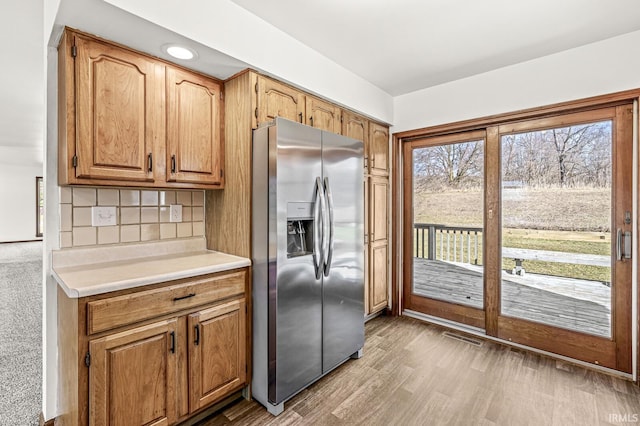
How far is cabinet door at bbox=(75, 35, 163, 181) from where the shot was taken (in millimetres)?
1606

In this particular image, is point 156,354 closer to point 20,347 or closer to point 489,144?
point 20,347

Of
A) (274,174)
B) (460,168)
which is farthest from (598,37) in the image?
(274,174)

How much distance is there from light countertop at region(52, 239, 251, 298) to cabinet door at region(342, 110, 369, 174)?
1.65m

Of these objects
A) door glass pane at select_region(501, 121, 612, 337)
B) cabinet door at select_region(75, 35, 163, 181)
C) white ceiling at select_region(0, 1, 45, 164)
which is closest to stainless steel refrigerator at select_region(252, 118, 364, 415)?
cabinet door at select_region(75, 35, 163, 181)

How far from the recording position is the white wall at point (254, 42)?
159 centimetres

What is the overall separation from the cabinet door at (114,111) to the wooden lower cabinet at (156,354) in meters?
0.73

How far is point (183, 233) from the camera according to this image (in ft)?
7.64

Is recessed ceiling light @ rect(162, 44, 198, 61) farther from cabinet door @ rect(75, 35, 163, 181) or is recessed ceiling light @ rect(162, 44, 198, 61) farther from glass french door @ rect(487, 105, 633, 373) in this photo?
glass french door @ rect(487, 105, 633, 373)

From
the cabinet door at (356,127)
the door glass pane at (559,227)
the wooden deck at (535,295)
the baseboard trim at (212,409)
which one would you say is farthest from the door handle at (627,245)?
the baseboard trim at (212,409)

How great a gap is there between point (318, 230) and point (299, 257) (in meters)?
0.24

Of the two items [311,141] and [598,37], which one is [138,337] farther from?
[598,37]

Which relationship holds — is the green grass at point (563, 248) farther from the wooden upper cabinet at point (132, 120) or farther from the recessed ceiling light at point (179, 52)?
the recessed ceiling light at point (179, 52)

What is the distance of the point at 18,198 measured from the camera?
852cm

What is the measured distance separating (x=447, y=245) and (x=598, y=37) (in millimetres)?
2075
